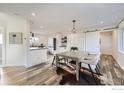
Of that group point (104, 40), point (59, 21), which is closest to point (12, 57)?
point (59, 21)

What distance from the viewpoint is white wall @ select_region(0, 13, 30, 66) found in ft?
10.4

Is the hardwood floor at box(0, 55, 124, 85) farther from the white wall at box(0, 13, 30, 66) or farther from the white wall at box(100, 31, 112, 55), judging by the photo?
the white wall at box(100, 31, 112, 55)

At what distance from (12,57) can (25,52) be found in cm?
45

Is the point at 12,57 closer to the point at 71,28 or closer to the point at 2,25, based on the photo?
the point at 2,25

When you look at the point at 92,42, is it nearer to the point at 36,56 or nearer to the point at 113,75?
the point at 113,75

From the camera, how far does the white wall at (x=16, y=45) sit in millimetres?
3178

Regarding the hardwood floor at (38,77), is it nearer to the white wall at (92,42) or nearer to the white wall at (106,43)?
the white wall at (92,42)

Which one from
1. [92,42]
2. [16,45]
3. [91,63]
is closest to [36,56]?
[16,45]

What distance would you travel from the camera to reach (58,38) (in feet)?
12.1

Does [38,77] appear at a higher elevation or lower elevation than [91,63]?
lower

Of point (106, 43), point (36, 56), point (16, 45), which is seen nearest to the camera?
point (16, 45)

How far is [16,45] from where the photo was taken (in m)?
3.29

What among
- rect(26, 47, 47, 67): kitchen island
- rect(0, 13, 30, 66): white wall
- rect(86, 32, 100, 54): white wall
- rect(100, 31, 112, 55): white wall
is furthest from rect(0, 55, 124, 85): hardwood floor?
rect(100, 31, 112, 55): white wall
